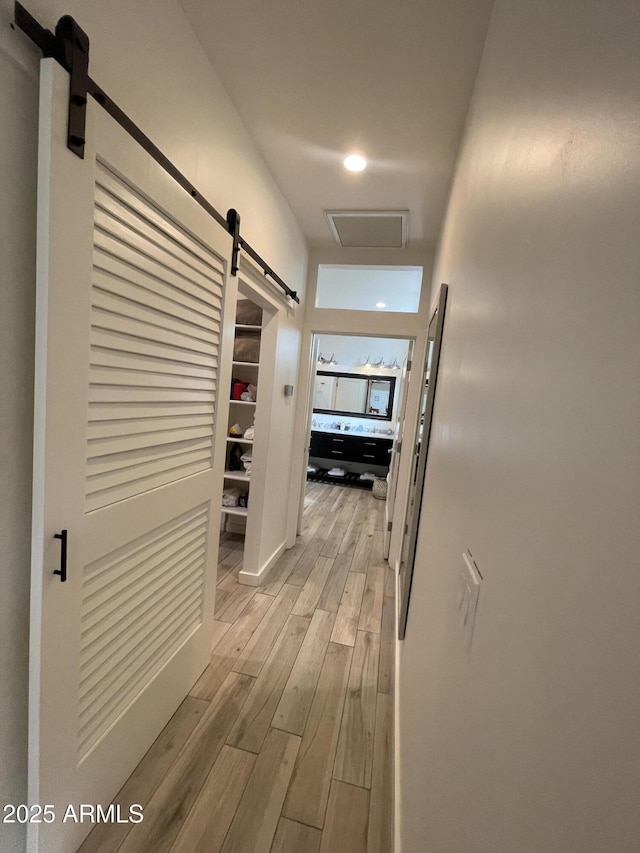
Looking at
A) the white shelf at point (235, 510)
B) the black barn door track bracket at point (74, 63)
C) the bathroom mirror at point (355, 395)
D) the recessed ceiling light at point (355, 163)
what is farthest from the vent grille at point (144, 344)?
the bathroom mirror at point (355, 395)

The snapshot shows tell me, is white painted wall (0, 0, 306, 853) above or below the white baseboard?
above

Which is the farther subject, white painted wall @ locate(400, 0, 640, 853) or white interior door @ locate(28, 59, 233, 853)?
white interior door @ locate(28, 59, 233, 853)

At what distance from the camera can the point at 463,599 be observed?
0.74 m

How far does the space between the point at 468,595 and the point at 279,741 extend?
1.38 m

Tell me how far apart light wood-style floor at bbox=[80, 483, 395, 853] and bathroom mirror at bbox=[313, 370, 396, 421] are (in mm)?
3678

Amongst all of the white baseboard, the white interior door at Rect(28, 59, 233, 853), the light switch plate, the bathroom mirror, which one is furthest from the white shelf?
the bathroom mirror

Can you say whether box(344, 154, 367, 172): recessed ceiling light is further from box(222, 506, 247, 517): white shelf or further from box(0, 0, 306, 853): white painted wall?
box(222, 506, 247, 517): white shelf

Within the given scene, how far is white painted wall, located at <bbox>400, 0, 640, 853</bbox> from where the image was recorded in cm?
30

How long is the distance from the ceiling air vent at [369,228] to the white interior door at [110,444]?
1.18 meters

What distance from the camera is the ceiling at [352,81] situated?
3.91ft

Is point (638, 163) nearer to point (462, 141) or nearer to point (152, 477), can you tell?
point (152, 477)

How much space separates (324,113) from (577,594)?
2.02m

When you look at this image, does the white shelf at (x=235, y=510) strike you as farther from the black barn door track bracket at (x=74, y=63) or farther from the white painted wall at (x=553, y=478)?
the black barn door track bracket at (x=74, y=63)

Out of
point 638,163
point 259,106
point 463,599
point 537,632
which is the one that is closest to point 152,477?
point 463,599
